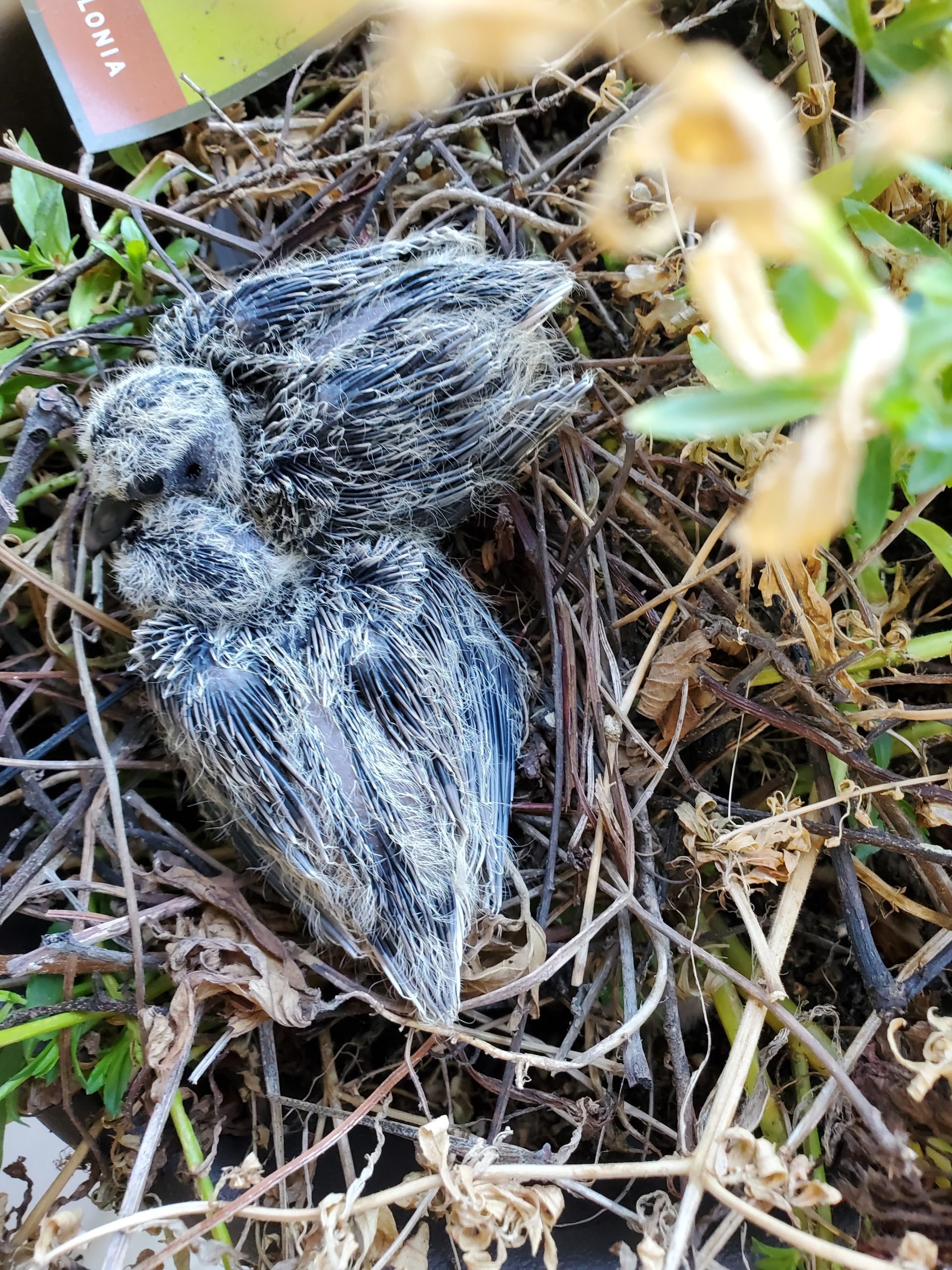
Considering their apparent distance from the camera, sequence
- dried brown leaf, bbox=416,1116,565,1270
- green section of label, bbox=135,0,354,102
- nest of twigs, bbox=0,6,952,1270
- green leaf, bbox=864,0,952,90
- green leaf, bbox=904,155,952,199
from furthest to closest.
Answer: green section of label, bbox=135,0,354,102, nest of twigs, bbox=0,6,952,1270, dried brown leaf, bbox=416,1116,565,1270, green leaf, bbox=864,0,952,90, green leaf, bbox=904,155,952,199

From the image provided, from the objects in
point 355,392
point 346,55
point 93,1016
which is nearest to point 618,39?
point 346,55

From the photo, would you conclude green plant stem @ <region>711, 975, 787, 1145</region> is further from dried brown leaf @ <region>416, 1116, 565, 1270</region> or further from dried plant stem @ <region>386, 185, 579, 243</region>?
dried plant stem @ <region>386, 185, 579, 243</region>

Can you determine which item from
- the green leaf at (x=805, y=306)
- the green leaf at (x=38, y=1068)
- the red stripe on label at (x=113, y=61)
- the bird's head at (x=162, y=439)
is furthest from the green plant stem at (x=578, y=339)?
the green leaf at (x=38, y=1068)

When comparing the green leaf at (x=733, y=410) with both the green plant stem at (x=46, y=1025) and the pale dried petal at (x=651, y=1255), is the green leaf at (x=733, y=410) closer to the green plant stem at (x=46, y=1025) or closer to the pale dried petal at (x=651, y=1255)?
the pale dried petal at (x=651, y=1255)

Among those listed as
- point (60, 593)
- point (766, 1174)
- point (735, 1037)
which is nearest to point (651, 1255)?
point (766, 1174)

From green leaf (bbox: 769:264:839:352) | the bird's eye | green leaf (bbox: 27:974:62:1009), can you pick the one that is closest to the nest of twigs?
green leaf (bbox: 27:974:62:1009)

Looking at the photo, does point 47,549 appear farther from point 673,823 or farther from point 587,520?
point 673,823
